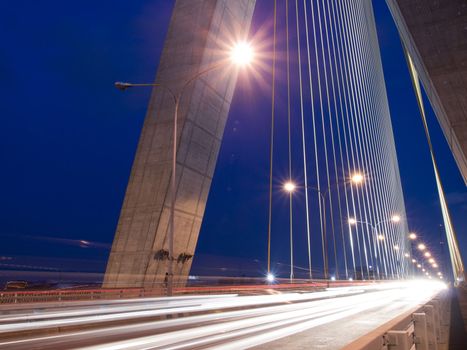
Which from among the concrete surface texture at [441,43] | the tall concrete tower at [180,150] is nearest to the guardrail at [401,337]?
the concrete surface texture at [441,43]

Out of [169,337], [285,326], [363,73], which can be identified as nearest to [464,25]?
[285,326]

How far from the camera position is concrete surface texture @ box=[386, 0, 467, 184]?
453 inches

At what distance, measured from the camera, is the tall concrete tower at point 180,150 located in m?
17.3

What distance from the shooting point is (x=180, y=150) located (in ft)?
58.7

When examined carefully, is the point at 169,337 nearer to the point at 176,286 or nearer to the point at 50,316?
the point at 50,316

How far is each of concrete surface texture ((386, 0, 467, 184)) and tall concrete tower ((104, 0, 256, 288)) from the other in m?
8.11

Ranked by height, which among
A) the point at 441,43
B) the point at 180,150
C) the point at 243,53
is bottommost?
the point at 180,150

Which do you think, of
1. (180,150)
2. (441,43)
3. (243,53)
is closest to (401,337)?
(441,43)

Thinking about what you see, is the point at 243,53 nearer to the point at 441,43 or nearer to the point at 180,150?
the point at 180,150

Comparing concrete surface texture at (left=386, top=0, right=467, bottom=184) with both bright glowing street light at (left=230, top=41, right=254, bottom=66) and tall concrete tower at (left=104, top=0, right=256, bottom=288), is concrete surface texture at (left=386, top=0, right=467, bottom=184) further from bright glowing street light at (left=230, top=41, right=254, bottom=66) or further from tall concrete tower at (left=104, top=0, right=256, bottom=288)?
tall concrete tower at (left=104, top=0, right=256, bottom=288)

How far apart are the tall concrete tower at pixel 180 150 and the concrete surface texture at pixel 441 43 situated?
8.11m

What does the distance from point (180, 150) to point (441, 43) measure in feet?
33.2

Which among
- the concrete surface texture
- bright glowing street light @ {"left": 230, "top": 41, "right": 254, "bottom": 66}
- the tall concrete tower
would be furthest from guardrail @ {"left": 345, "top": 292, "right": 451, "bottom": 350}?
bright glowing street light @ {"left": 230, "top": 41, "right": 254, "bottom": 66}

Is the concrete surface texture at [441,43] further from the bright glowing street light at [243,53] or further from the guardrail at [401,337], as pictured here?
the guardrail at [401,337]
